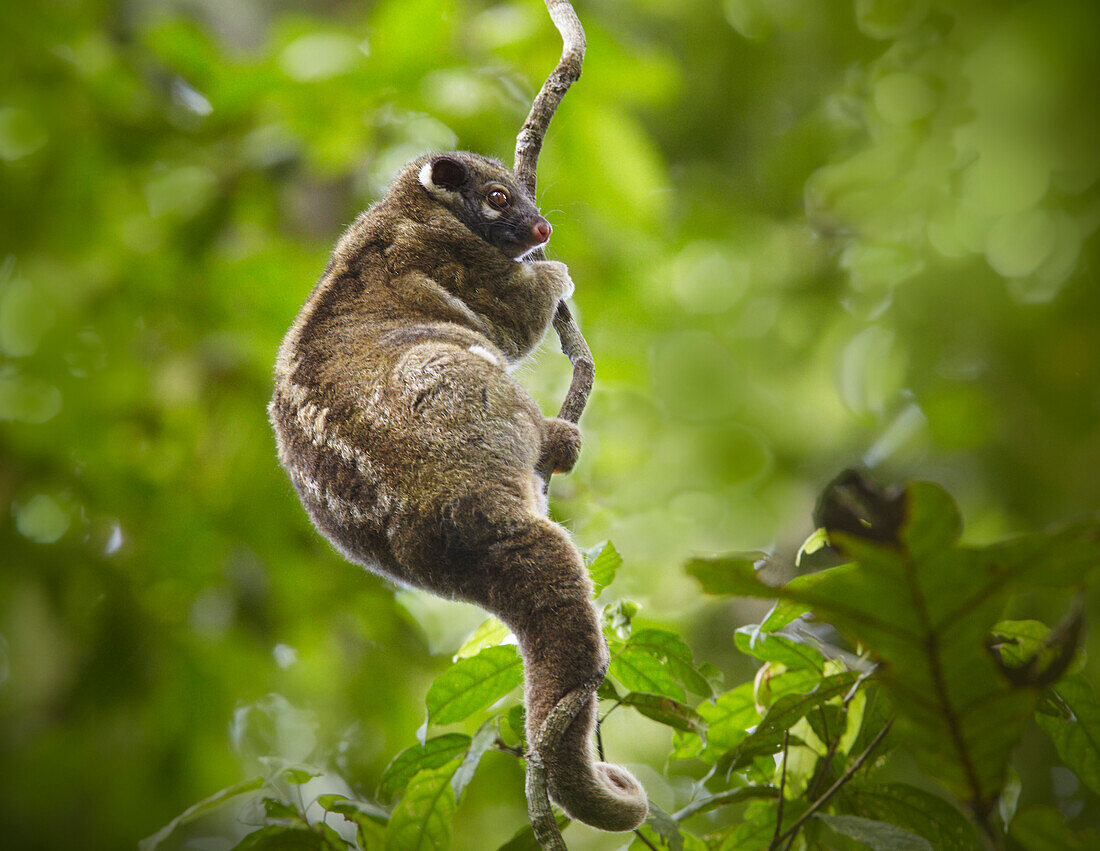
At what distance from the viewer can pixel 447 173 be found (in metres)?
3.69

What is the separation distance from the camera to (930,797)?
2285 millimetres

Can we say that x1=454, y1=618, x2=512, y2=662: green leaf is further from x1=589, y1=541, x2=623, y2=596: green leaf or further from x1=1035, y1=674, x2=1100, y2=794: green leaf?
x1=1035, y1=674, x2=1100, y2=794: green leaf

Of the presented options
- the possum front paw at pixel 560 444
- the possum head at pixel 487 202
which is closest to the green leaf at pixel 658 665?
the possum front paw at pixel 560 444

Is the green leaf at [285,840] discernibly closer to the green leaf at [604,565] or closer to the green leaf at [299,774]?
the green leaf at [299,774]

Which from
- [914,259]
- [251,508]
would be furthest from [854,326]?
[251,508]

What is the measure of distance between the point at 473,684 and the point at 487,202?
202 centimetres

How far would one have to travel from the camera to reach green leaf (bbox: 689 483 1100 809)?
1.35 m

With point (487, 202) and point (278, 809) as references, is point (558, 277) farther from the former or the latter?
point (278, 809)

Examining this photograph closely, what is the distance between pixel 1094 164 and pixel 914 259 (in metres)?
1.31

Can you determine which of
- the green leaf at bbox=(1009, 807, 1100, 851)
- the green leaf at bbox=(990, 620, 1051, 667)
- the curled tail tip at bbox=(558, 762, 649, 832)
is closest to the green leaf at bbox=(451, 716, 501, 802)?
the curled tail tip at bbox=(558, 762, 649, 832)

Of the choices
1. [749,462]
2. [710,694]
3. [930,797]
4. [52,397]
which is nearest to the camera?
[930,797]

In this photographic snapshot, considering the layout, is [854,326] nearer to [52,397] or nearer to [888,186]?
[888,186]

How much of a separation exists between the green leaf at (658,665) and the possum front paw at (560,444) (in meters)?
0.59

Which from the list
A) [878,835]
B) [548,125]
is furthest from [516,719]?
[548,125]
